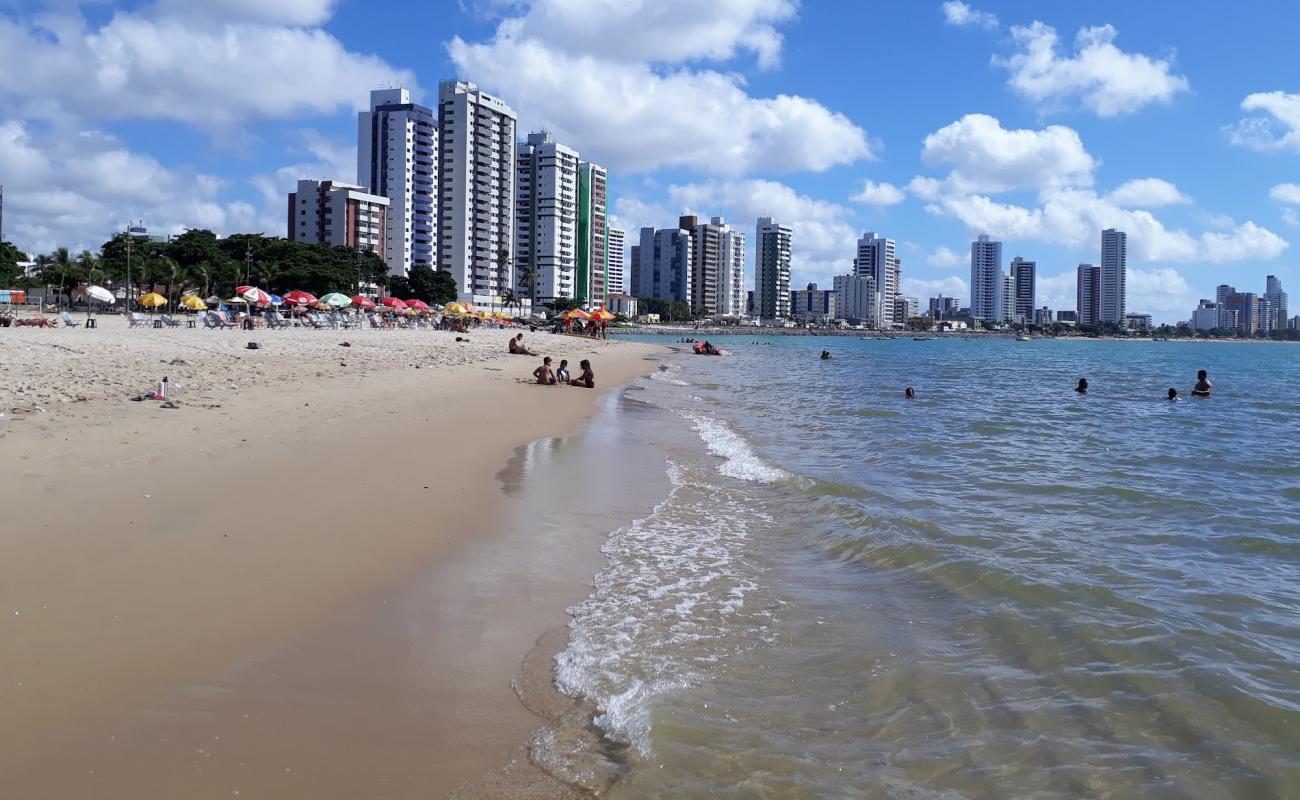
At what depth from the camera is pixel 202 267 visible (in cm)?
7038

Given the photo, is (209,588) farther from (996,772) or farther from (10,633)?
(996,772)

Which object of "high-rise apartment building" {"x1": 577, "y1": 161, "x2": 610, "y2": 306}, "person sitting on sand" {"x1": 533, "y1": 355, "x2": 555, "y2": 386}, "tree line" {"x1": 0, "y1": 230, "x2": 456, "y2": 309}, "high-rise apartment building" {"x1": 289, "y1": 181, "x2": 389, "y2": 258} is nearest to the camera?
"person sitting on sand" {"x1": 533, "y1": 355, "x2": 555, "y2": 386}

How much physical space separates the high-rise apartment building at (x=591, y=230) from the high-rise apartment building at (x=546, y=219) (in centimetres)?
683

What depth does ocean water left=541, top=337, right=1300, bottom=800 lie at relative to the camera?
3850mm

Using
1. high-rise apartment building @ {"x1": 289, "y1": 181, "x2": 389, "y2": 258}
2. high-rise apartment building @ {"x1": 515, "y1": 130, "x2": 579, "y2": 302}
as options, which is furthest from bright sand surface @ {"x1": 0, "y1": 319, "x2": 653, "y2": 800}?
high-rise apartment building @ {"x1": 515, "y1": 130, "x2": 579, "y2": 302}

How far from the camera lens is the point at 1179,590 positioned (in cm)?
669

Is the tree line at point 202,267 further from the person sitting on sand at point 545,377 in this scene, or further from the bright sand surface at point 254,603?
the bright sand surface at point 254,603

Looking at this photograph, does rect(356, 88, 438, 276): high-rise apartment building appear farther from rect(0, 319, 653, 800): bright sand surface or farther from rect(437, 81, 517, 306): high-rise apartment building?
rect(0, 319, 653, 800): bright sand surface

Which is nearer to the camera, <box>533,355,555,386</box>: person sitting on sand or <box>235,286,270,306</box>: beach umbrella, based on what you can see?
<box>533,355,555,386</box>: person sitting on sand

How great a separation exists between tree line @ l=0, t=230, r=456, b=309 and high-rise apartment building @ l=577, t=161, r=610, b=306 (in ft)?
219

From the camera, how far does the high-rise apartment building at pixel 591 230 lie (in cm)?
15012

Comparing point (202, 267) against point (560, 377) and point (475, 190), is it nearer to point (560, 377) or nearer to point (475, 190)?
point (475, 190)

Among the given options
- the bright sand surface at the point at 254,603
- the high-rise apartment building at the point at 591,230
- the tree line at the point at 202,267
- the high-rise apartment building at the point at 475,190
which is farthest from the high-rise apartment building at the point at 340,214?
the bright sand surface at the point at 254,603

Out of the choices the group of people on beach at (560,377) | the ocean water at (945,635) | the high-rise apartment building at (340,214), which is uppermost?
the high-rise apartment building at (340,214)
